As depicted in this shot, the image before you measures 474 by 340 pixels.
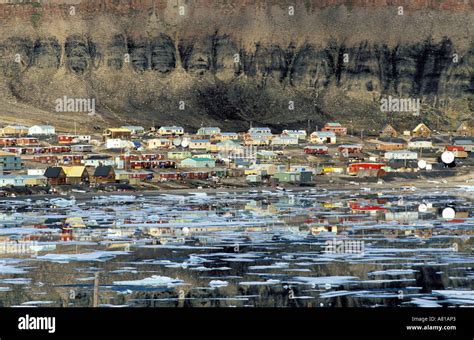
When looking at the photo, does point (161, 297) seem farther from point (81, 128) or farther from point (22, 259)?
point (81, 128)

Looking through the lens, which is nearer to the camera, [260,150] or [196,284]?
[196,284]

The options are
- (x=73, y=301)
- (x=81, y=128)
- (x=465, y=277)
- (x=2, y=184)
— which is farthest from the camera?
(x=81, y=128)

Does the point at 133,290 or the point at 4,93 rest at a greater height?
the point at 4,93

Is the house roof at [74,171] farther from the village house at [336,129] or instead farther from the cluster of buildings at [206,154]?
the village house at [336,129]

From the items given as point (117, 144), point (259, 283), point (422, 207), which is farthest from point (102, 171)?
point (259, 283)

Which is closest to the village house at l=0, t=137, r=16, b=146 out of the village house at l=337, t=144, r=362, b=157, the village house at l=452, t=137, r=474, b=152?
the village house at l=337, t=144, r=362, b=157

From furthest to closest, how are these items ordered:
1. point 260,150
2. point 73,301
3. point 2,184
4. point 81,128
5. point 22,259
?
1. point 81,128
2. point 260,150
3. point 2,184
4. point 22,259
5. point 73,301
